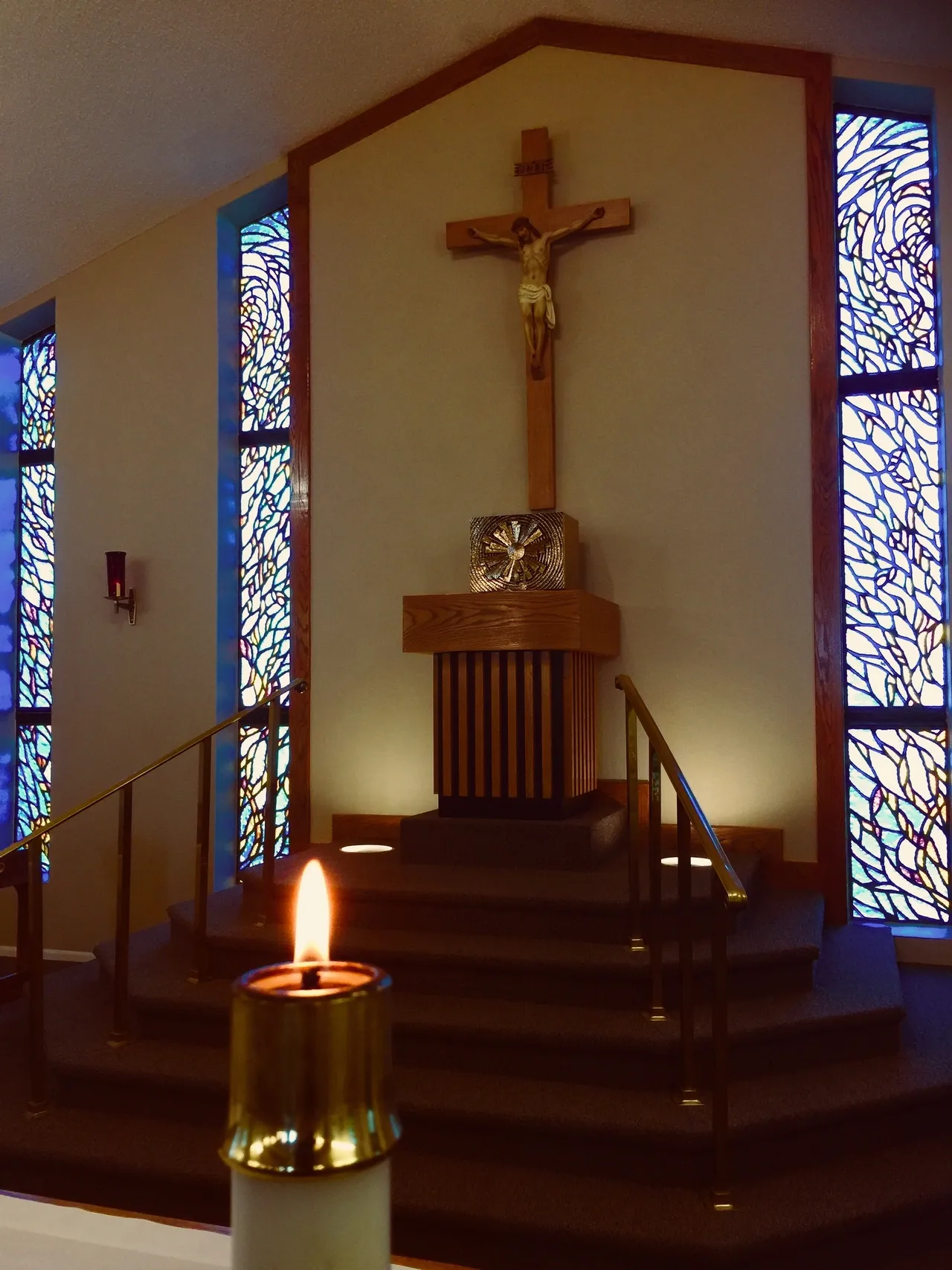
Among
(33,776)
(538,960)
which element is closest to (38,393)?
(33,776)

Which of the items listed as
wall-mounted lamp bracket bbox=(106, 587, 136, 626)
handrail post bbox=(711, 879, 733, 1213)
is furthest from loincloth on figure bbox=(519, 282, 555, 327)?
handrail post bbox=(711, 879, 733, 1213)

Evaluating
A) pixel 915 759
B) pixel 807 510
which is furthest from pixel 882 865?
pixel 807 510

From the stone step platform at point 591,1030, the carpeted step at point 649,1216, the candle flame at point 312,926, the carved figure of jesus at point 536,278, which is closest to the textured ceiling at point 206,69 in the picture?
the carved figure of jesus at point 536,278

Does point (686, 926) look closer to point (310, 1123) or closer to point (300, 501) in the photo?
point (310, 1123)

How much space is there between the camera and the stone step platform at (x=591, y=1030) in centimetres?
279

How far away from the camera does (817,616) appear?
4379 millimetres

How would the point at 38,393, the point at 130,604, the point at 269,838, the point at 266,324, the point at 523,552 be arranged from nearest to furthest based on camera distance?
1. the point at 269,838
2. the point at 523,552
3. the point at 130,604
4. the point at 266,324
5. the point at 38,393

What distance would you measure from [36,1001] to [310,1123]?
9.61 ft

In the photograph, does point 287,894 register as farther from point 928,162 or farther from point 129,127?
point 928,162

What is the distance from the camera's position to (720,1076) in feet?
7.91

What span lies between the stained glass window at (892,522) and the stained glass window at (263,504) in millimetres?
2635

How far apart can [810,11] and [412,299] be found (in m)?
2.03

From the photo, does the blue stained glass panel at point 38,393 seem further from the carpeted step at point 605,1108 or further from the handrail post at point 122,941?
the carpeted step at point 605,1108

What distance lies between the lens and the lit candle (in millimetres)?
386
